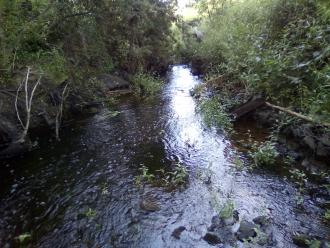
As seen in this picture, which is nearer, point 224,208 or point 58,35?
point 224,208

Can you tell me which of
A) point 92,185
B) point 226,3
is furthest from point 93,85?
point 226,3

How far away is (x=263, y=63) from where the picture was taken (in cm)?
821

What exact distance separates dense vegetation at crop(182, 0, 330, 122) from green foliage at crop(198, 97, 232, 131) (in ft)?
3.44

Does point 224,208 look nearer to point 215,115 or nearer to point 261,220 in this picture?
point 261,220

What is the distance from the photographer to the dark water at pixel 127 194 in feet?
16.5

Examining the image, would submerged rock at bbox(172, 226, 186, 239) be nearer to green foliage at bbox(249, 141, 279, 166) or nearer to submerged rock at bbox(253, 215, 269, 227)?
submerged rock at bbox(253, 215, 269, 227)

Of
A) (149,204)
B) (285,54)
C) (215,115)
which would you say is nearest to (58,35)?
(215,115)

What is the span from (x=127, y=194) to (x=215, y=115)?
5115 mm

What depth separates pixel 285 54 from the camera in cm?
809

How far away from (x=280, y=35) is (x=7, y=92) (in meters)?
8.52

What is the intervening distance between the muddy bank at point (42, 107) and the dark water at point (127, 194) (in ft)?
1.93

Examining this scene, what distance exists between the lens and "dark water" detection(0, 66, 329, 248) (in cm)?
504

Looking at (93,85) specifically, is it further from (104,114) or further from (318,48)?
(318,48)

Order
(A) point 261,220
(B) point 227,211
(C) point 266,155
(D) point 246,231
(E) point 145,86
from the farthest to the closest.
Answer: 1. (E) point 145,86
2. (C) point 266,155
3. (B) point 227,211
4. (A) point 261,220
5. (D) point 246,231
